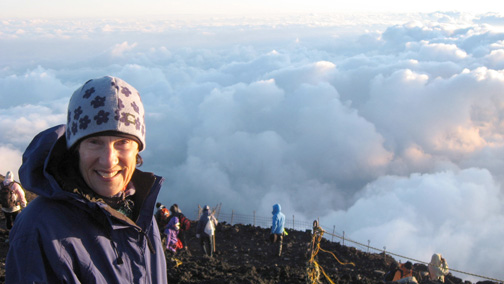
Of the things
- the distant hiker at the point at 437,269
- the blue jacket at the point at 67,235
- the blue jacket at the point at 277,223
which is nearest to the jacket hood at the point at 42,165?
the blue jacket at the point at 67,235

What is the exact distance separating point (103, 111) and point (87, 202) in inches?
16.1

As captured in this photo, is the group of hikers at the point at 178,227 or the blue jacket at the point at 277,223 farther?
the blue jacket at the point at 277,223

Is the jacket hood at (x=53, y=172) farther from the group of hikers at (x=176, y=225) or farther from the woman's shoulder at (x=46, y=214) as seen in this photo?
the group of hikers at (x=176, y=225)

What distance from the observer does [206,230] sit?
12.9 meters

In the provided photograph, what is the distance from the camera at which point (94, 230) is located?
1917 mm

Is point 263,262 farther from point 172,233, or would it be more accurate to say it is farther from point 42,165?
point 42,165

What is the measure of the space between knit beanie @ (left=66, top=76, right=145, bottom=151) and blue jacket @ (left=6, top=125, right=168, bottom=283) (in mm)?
149

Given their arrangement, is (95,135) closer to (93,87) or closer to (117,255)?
(93,87)

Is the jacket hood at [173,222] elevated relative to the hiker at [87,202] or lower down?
elevated

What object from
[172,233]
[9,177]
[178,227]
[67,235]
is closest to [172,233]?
[172,233]

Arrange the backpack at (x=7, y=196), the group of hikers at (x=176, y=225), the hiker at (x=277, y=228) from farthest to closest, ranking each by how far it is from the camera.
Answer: the hiker at (x=277, y=228)
the group of hikers at (x=176, y=225)
the backpack at (x=7, y=196)

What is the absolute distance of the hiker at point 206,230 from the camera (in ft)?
41.4

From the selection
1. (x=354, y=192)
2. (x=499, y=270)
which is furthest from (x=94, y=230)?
(x=354, y=192)

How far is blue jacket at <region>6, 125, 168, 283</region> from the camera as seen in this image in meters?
1.73
